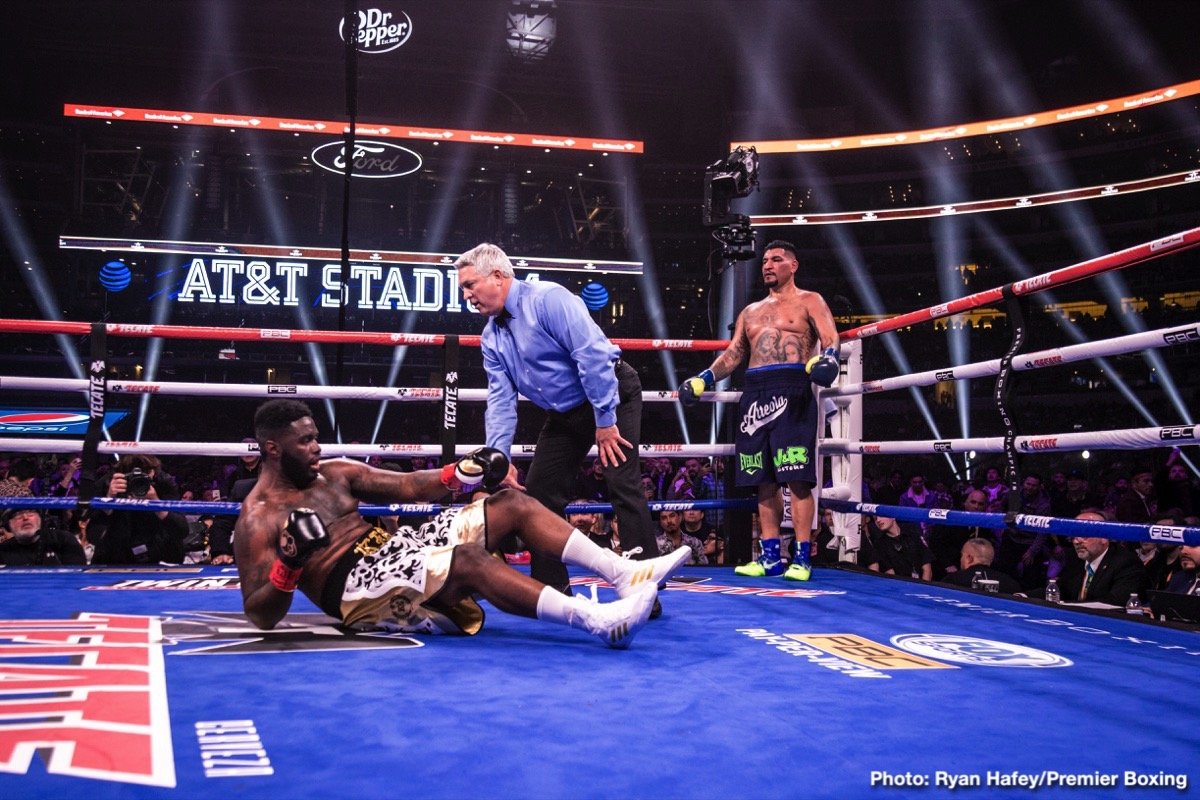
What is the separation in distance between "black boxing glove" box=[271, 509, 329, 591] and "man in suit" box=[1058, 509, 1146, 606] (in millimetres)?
3014

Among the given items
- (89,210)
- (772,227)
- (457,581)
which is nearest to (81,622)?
(457,581)

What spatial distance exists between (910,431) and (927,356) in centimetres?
195

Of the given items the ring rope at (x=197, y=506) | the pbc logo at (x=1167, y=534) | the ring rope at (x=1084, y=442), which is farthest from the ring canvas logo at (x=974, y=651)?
the ring rope at (x=197, y=506)

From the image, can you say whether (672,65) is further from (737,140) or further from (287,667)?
(287,667)

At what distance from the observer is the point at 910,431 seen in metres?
23.8

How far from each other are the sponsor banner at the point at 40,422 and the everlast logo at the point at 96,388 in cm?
1422

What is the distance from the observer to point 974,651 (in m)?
2.29

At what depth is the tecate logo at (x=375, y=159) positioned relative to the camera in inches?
679

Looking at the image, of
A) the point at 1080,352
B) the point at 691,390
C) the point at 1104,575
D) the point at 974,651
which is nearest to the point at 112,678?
the point at 974,651

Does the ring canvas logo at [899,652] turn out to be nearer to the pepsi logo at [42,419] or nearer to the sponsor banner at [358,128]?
the sponsor banner at [358,128]

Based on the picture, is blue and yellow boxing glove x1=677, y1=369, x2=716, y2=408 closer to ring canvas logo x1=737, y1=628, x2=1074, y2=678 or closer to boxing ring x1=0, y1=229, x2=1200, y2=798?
boxing ring x1=0, y1=229, x2=1200, y2=798

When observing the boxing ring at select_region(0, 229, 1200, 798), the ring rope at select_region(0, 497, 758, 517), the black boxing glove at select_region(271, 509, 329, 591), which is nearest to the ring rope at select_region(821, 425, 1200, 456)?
the boxing ring at select_region(0, 229, 1200, 798)

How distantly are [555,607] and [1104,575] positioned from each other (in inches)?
115

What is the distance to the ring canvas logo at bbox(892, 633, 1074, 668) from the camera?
7.05 ft
